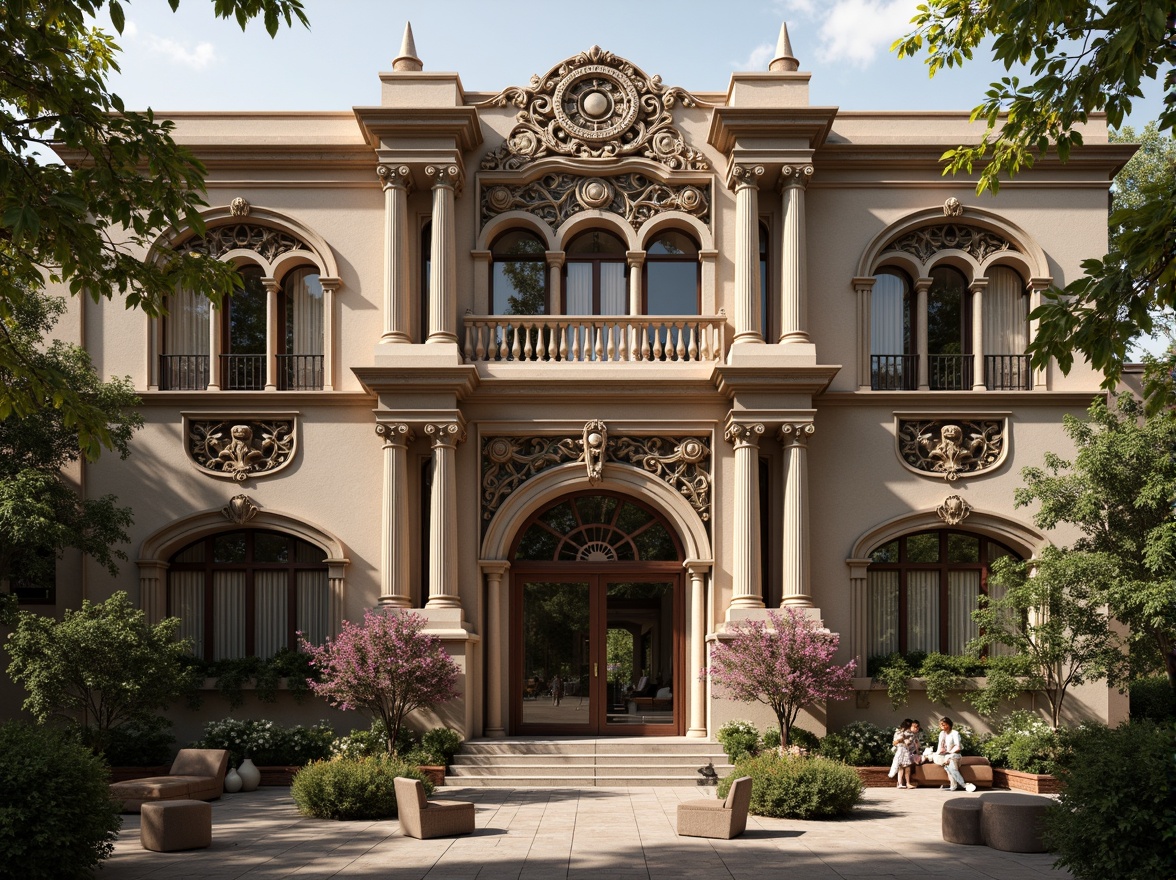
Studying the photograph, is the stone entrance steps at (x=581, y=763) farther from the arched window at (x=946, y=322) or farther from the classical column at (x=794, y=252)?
the arched window at (x=946, y=322)

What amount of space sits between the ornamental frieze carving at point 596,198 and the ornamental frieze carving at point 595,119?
Result: 421mm

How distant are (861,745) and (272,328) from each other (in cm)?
1270

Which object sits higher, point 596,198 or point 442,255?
point 596,198

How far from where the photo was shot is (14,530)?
679 inches

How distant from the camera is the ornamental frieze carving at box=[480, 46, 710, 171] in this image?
70.4ft

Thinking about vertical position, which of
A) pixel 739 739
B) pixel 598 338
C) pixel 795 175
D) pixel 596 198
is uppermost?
pixel 795 175

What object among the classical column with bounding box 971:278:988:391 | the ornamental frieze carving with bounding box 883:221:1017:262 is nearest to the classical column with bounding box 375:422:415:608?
the ornamental frieze carving with bounding box 883:221:1017:262

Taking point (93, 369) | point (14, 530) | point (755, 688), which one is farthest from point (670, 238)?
point (14, 530)

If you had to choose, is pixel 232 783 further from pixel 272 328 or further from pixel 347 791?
pixel 272 328

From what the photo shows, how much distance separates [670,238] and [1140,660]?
1083cm

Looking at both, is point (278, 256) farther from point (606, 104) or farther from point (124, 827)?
point (124, 827)

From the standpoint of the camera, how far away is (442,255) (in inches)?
810

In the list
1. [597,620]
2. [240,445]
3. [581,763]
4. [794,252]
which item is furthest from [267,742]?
[794,252]

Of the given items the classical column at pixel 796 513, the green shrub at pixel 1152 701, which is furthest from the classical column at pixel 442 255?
the green shrub at pixel 1152 701
